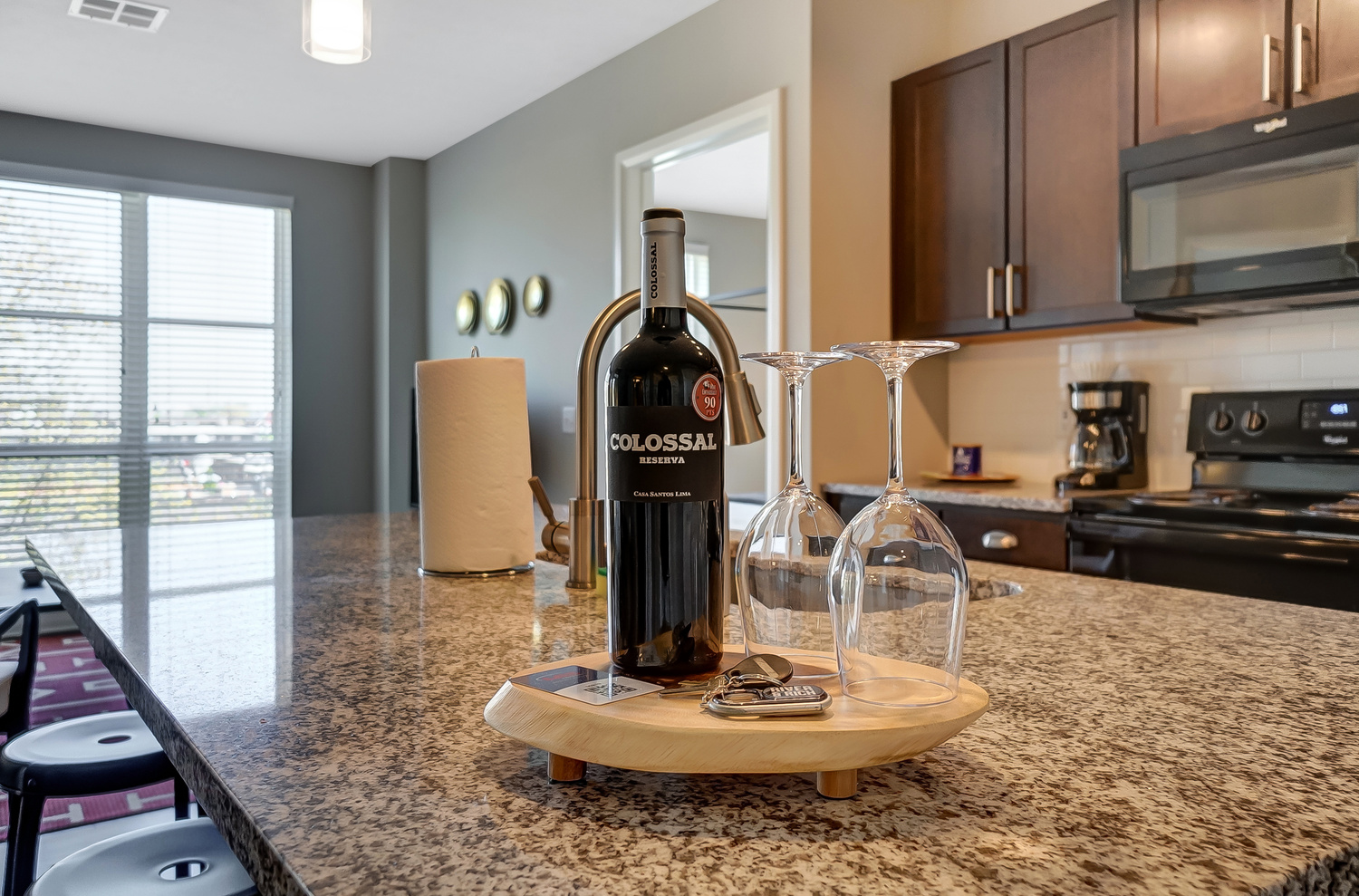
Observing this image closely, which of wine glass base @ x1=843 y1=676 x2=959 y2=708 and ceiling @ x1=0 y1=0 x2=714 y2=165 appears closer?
wine glass base @ x1=843 y1=676 x2=959 y2=708

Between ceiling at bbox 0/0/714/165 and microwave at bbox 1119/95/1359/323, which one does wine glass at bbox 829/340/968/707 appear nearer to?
microwave at bbox 1119/95/1359/323

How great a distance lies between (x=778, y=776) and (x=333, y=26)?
2.11 m

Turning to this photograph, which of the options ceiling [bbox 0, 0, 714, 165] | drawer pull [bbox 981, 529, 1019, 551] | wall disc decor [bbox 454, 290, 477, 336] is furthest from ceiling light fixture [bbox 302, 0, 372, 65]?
wall disc decor [bbox 454, 290, 477, 336]

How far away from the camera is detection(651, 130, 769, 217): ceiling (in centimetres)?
443

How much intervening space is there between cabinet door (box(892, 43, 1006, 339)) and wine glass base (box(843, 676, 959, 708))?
2.56 metres

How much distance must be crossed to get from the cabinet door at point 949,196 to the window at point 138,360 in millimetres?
3586

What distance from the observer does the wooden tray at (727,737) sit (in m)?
0.50

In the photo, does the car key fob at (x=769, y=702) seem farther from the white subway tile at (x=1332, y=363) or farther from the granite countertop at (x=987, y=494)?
the white subway tile at (x=1332, y=363)

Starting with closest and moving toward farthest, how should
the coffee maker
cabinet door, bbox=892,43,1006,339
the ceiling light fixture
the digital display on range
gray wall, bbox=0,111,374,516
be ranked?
the ceiling light fixture
the digital display on range
the coffee maker
cabinet door, bbox=892,43,1006,339
gray wall, bbox=0,111,374,516

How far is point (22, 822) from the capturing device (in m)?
1.30

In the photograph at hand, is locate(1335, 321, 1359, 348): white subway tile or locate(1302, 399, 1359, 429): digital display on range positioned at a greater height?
locate(1335, 321, 1359, 348): white subway tile

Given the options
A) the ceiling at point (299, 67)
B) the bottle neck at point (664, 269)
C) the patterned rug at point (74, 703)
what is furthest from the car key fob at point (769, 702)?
the ceiling at point (299, 67)

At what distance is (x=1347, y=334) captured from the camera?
246cm

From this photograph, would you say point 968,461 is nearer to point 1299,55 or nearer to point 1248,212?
point 1248,212
